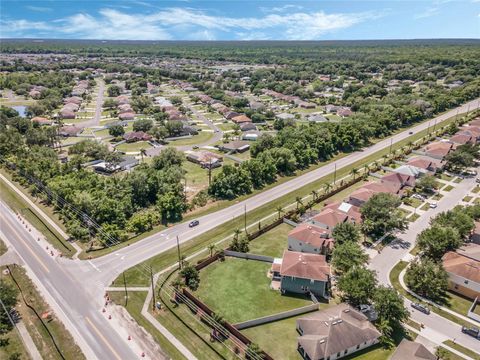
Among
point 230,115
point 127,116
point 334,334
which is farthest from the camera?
point 230,115

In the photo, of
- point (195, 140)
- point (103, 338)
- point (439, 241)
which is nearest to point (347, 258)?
point (439, 241)

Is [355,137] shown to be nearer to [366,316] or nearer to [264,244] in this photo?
[264,244]

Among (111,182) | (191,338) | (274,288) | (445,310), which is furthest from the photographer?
(111,182)

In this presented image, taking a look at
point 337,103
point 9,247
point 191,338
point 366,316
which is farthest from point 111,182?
point 337,103

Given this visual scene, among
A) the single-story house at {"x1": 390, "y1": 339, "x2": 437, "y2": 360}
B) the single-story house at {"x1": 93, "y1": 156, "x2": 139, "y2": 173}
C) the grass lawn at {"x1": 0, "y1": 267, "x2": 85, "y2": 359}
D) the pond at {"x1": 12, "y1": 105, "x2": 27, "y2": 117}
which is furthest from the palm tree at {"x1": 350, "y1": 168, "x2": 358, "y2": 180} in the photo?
the pond at {"x1": 12, "y1": 105, "x2": 27, "y2": 117}

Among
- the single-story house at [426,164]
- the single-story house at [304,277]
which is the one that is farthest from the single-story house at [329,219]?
the single-story house at [426,164]

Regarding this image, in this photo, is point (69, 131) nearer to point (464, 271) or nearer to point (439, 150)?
point (439, 150)

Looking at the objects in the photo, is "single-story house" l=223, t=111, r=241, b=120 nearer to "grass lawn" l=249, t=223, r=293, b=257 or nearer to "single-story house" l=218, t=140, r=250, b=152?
"single-story house" l=218, t=140, r=250, b=152

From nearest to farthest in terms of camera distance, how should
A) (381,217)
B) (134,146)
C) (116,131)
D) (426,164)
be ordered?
(381,217) < (426,164) < (134,146) < (116,131)

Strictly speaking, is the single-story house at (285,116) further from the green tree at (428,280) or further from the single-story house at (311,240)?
the green tree at (428,280)
